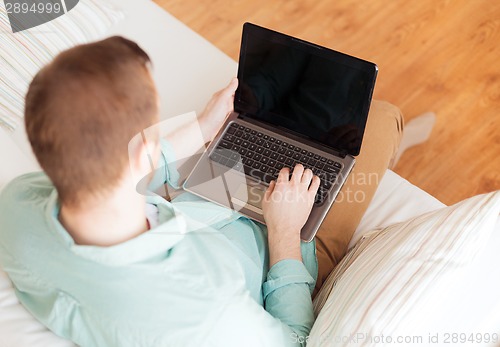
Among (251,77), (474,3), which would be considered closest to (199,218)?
(251,77)

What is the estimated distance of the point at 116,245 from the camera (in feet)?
2.51

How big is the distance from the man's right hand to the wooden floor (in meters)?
0.70

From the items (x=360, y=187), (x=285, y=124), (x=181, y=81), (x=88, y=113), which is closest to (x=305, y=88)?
(x=285, y=124)

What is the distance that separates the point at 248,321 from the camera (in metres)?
0.85

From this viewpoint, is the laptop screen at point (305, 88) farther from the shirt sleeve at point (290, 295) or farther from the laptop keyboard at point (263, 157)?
the shirt sleeve at point (290, 295)

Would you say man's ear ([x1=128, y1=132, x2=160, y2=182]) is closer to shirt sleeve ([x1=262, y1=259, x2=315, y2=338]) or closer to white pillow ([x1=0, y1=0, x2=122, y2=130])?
shirt sleeve ([x1=262, y1=259, x2=315, y2=338])

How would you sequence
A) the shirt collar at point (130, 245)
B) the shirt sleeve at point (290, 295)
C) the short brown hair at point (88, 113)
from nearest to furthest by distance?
the short brown hair at point (88, 113) < the shirt collar at point (130, 245) < the shirt sleeve at point (290, 295)

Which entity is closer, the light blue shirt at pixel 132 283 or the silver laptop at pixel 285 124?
the light blue shirt at pixel 132 283

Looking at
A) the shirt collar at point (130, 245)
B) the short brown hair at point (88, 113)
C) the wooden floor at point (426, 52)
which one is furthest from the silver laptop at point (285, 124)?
the wooden floor at point (426, 52)

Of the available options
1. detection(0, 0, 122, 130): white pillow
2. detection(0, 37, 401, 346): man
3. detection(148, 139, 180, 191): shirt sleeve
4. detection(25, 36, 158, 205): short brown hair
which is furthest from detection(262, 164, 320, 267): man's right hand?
detection(0, 0, 122, 130): white pillow

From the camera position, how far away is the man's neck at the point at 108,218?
736 mm

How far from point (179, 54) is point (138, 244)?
84 cm

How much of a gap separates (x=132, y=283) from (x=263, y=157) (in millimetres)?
542

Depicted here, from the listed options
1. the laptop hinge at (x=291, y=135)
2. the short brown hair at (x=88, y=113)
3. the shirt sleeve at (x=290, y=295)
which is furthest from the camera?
the laptop hinge at (x=291, y=135)
